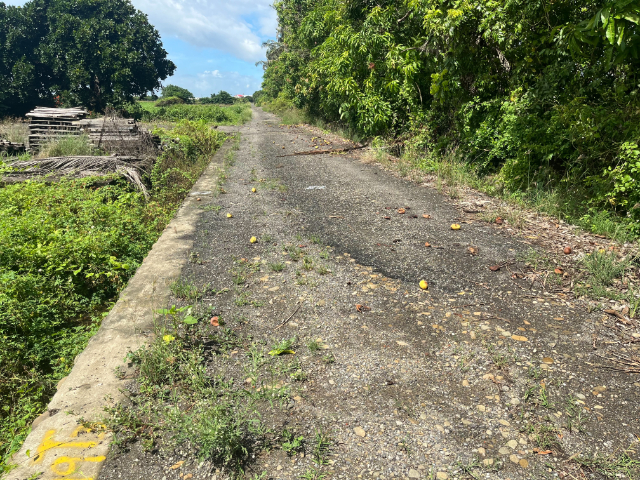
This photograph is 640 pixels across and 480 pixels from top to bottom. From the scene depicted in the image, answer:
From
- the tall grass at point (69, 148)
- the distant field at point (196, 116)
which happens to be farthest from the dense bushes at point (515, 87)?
the distant field at point (196, 116)

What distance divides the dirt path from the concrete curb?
199mm

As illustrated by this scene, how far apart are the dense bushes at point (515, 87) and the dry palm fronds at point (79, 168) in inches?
227

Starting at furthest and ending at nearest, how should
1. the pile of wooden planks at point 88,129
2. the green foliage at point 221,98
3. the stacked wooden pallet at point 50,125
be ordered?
the green foliage at point 221,98
the stacked wooden pallet at point 50,125
the pile of wooden planks at point 88,129

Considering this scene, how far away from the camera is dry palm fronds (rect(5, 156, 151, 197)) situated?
264 inches

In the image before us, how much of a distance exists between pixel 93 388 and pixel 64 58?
3156cm

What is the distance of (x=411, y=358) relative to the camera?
2.61 m

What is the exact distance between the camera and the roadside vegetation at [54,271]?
8.98ft

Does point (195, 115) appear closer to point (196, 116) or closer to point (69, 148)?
point (196, 116)

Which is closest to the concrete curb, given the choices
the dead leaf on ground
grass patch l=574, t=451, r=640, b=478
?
the dead leaf on ground

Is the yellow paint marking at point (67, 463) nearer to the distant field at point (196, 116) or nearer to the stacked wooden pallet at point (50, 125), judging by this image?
the stacked wooden pallet at point (50, 125)

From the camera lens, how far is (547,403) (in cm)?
218

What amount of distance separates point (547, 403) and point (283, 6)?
851 inches

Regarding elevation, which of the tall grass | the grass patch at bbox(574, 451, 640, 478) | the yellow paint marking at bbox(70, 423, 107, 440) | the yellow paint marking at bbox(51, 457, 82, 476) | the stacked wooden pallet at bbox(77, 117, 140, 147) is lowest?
the yellow paint marking at bbox(51, 457, 82, 476)

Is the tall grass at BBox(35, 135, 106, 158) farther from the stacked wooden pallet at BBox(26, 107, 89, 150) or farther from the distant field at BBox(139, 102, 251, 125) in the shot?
the distant field at BBox(139, 102, 251, 125)
